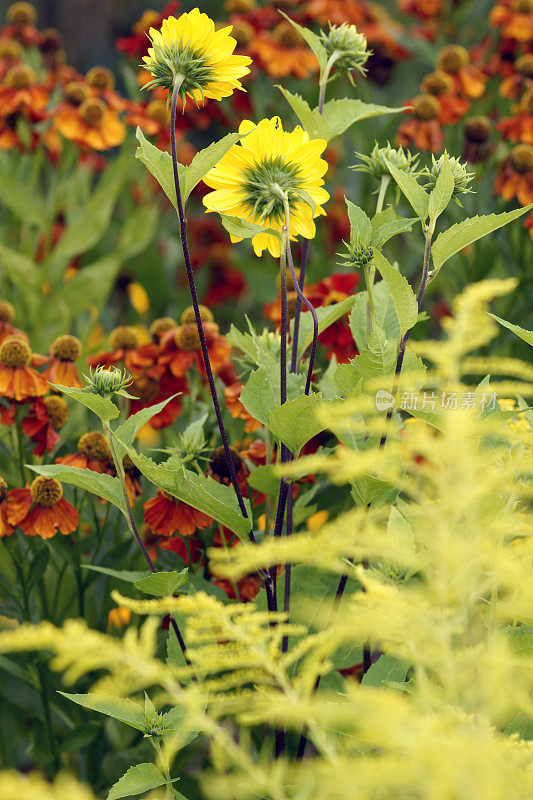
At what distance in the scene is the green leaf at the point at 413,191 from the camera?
485 mm

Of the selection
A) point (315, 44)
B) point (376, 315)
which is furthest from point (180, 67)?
point (376, 315)

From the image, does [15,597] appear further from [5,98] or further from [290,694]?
[5,98]

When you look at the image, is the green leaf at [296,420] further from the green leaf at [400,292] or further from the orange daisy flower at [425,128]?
the orange daisy flower at [425,128]

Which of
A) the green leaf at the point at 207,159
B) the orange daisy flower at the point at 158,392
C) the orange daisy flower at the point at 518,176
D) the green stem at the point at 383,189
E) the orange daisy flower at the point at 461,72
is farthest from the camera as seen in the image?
the orange daisy flower at the point at 461,72

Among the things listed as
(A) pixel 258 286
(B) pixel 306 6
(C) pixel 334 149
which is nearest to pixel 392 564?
(A) pixel 258 286

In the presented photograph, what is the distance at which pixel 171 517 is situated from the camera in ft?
2.15

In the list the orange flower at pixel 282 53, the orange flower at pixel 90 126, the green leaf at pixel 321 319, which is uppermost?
the orange flower at pixel 282 53

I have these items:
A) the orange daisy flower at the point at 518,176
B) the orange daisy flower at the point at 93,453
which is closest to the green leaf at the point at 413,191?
the orange daisy flower at the point at 93,453

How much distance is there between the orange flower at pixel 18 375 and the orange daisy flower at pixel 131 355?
8cm

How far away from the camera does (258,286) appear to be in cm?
147

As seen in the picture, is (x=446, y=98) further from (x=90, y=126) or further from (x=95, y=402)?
(x=95, y=402)

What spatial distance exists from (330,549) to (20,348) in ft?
1.57

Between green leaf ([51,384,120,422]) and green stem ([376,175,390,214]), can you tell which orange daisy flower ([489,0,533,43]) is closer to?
green stem ([376,175,390,214])

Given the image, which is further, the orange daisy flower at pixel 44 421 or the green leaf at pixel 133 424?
the orange daisy flower at pixel 44 421
